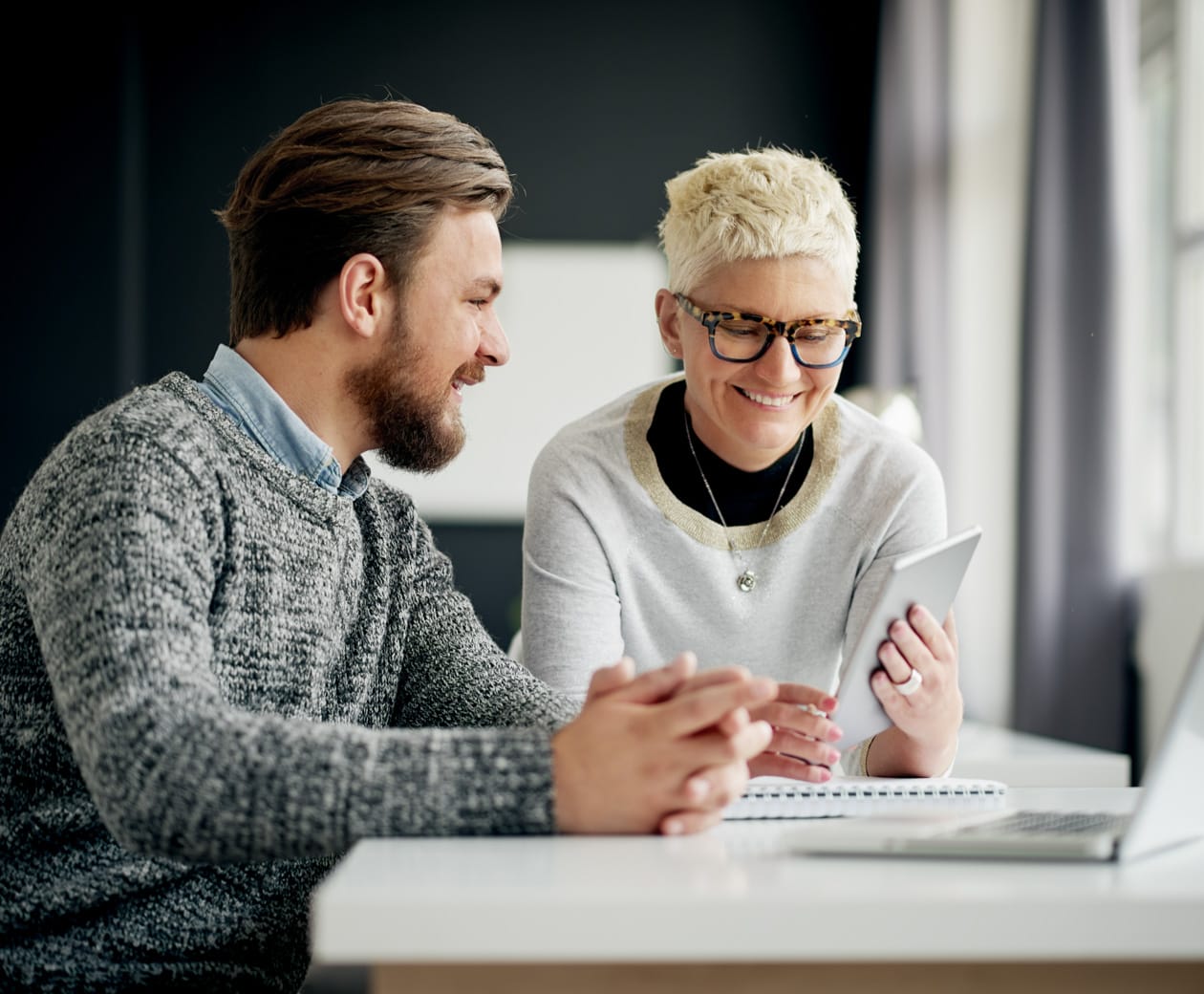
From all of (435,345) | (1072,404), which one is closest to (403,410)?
(435,345)

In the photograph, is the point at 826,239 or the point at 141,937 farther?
the point at 826,239

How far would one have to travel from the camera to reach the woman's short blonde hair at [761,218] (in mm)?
1754

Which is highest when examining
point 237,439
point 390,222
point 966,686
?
point 390,222

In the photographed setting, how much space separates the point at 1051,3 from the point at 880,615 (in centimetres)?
318

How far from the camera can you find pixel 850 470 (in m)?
1.88

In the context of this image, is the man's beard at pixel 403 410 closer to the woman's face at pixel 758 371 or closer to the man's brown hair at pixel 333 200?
the man's brown hair at pixel 333 200

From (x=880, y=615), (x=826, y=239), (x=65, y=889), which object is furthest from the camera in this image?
(x=826, y=239)

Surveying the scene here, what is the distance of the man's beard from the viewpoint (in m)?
1.41

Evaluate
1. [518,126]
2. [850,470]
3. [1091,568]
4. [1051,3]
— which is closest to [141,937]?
[850,470]

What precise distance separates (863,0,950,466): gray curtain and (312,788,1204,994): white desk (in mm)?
3853

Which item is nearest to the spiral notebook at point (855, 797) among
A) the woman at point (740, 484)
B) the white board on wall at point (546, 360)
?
the woman at point (740, 484)

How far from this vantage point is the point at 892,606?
1346 mm

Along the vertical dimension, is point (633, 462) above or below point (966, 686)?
above

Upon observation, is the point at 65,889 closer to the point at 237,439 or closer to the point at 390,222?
the point at 237,439
